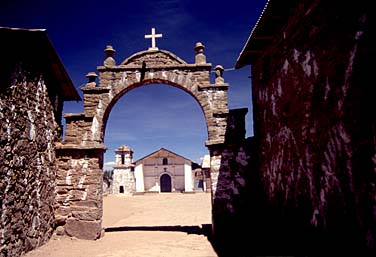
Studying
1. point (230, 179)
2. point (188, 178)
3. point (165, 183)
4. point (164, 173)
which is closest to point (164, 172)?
point (164, 173)

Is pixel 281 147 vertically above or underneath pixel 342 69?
underneath

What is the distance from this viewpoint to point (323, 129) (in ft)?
13.3

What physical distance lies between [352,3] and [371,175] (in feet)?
6.47

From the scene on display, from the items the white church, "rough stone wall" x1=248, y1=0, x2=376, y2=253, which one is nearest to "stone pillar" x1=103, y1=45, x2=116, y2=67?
"rough stone wall" x1=248, y1=0, x2=376, y2=253

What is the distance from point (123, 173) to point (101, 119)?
96.5 feet

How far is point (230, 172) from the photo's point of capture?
27.6 ft

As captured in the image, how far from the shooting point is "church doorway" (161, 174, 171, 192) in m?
42.1

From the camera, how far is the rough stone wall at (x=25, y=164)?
5.41 metres

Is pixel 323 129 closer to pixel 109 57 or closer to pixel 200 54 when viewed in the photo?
pixel 200 54

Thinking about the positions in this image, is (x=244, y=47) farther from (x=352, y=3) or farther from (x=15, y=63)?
(x=15, y=63)

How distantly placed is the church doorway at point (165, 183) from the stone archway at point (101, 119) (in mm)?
33884

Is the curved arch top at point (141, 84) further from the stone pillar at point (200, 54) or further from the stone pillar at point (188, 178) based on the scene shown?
the stone pillar at point (188, 178)

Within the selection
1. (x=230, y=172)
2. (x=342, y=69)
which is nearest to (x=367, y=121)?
(x=342, y=69)

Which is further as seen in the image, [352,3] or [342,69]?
[342,69]
